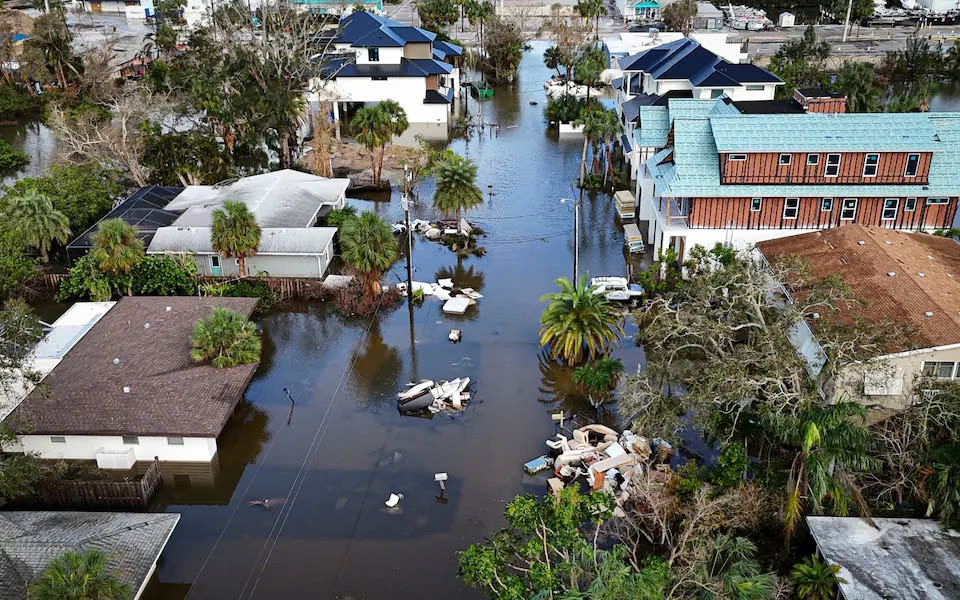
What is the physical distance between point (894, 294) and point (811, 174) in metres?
11.3

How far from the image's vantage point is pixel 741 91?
2333 inches

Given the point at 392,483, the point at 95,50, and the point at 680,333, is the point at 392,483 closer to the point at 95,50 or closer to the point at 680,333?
the point at 680,333

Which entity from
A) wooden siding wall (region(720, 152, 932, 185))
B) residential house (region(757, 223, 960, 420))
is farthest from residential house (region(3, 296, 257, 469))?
wooden siding wall (region(720, 152, 932, 185))

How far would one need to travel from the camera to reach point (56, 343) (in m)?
Result: 37.3

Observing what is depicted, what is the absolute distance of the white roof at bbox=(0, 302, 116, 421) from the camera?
32.3m

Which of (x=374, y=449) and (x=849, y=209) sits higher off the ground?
(x=849, y=209)

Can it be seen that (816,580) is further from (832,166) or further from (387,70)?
(387,70)

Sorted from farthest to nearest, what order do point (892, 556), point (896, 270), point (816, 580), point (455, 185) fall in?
point (455, 185) → point (896, 270) → point (892, 556) → point (816, 580)

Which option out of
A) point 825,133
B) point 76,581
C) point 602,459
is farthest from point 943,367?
point 76,581

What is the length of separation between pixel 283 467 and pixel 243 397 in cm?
545

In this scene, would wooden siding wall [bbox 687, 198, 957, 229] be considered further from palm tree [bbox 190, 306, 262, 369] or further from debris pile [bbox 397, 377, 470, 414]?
palm tree [bbox 190, 306, 262, 369]

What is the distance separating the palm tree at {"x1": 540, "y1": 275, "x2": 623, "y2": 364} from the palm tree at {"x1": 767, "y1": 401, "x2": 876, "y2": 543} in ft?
39.5

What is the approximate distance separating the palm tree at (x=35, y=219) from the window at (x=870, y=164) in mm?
41449

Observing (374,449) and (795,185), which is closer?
(374,449)
